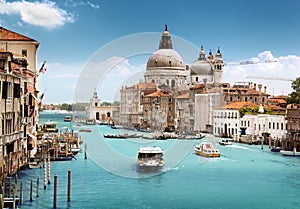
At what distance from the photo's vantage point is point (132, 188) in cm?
1360

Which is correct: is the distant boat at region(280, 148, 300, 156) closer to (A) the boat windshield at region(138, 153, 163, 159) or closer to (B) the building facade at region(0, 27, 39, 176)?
(A) the boat windshield at region(138, 153, 163, 159)

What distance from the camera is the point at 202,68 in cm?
5116

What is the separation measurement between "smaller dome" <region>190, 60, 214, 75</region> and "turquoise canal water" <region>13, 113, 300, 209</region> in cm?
3037

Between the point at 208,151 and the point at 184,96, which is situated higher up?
the point at 184,96

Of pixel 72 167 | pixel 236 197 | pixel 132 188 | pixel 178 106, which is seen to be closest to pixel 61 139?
pixel 72 167

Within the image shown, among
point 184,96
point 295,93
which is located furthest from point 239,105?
point 184,96

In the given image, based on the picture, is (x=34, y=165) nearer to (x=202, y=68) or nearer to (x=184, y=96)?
(x=184, y=96)

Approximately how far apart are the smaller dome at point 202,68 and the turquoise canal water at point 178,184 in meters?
30.4

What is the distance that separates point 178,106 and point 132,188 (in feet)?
95.4

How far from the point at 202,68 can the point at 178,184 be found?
1475 inches

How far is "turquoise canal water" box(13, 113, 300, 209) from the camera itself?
39.1 feet

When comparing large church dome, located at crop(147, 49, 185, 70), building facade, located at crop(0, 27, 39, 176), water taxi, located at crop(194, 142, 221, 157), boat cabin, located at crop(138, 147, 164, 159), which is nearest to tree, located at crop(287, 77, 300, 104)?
water taxi, located at crop(194, 142, 221, 157)

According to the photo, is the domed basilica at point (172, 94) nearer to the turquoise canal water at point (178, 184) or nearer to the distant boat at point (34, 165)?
the turquoise canal water at point (178, 184)

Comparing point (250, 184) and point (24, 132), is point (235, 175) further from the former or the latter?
point (24, 132)
